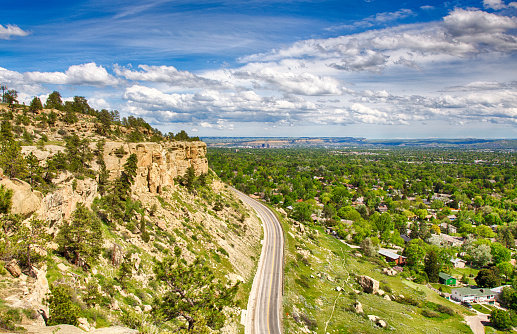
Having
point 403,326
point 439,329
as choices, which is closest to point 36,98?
point 403,326

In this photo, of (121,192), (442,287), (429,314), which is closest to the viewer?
(121,192)

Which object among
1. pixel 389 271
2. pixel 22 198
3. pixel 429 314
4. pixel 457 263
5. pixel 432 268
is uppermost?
pixel 22 198

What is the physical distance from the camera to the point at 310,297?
1825 inches

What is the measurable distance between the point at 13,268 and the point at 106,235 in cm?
1276

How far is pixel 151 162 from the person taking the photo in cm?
5141

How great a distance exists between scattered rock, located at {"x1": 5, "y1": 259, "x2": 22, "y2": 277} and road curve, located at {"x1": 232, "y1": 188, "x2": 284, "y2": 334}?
81.0 feet

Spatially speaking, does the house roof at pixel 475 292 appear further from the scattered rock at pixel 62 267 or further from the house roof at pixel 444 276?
the scattered rock at pixel 62 267

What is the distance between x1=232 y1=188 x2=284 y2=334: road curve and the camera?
117 ft

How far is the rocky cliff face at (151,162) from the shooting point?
45.3 m

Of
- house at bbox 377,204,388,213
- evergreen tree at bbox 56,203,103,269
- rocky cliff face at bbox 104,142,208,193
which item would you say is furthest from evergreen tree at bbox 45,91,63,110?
house at bbox 377,204,388,213

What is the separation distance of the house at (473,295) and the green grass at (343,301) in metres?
4.15

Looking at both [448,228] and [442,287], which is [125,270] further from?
[448,228]

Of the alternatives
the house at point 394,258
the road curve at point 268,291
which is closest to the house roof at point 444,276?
the house at point 394,258

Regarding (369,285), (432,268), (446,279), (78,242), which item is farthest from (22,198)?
(446,279)
